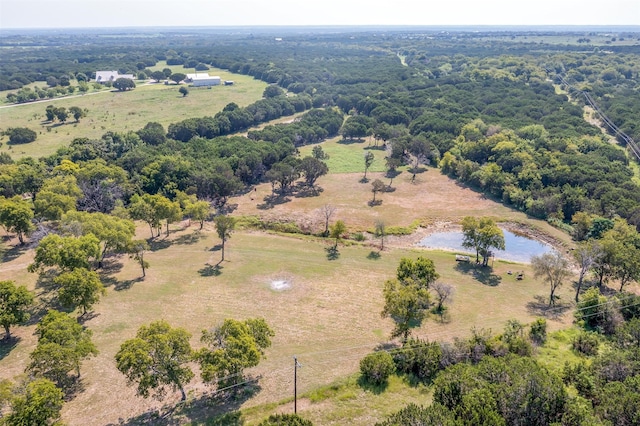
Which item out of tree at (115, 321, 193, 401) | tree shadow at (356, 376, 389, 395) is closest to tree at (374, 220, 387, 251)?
tree shadow at (356, 376, 389, 395)

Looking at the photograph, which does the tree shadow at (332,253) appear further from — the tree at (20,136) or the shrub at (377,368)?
the tree at (20,136)

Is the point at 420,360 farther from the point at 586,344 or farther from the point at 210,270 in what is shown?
the point at 210,270

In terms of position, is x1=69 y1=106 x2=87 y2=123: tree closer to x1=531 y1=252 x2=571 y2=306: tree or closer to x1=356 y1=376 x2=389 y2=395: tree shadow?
x1=356 y1=376 x2=389 y2=395: tree shadow

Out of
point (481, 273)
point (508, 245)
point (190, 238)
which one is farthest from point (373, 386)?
point (508, 245)

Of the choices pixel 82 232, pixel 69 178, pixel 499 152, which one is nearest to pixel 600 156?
pixel 499 152

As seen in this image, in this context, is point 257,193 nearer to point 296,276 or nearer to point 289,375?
point 296,276

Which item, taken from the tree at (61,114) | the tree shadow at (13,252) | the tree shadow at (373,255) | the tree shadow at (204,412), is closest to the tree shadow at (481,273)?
the tree shadow at (373,255)
